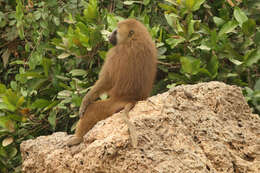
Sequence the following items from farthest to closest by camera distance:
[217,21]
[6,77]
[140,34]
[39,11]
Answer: [6,77]
[39,11]
[217,21]
[140,34]

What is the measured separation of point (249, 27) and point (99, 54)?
7.25 ft

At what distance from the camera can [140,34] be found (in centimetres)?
446

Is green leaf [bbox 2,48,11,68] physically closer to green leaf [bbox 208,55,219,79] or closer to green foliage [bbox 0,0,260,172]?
green foliage [bbox 0,0,260,172]

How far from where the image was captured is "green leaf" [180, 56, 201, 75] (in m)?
5.60

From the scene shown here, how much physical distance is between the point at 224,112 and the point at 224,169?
0.77 metres

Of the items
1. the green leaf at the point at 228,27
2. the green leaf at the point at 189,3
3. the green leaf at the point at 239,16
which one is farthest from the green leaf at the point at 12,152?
the green leaf at the point at 239,16

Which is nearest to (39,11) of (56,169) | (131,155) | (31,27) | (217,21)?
(31,27)

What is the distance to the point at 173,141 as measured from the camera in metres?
3.71

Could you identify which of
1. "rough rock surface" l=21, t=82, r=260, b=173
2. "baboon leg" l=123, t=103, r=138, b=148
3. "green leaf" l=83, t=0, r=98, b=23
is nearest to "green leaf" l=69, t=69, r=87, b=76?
"green leaf" l=83, t=0, r=98, b=23

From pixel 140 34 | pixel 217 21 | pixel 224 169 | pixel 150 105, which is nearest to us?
pixel 224 169

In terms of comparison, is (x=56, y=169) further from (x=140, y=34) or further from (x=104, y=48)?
(x=104, y=48)

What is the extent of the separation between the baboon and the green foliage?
50.7 inches

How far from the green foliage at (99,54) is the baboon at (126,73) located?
4.23 feet

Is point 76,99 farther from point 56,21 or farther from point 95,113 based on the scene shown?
point 56,21
